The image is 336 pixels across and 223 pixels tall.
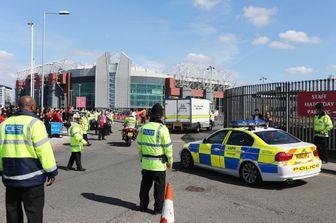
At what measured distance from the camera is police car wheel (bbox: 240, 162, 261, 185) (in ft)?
27.2

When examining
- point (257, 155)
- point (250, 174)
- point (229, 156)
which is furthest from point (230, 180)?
point (257, 155)

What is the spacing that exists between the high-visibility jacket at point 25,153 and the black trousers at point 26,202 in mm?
83

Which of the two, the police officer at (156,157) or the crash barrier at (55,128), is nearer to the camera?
the police officer at (156,157)

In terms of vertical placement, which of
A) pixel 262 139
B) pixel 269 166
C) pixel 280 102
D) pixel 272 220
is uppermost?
pixel 280 102

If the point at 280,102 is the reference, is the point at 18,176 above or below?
below

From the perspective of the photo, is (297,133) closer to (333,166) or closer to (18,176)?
(333,166)

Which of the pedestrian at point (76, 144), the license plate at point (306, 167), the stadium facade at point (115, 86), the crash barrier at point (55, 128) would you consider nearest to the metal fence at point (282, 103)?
the license plate at point (306, 167)

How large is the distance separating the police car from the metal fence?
4.51 m

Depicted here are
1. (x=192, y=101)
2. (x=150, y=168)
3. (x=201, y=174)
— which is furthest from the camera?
(x=192, y=101)

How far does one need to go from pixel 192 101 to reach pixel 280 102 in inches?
486

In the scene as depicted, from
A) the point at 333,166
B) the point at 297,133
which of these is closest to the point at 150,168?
the point at 333,166

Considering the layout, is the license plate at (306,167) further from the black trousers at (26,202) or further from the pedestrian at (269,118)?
the pedestrian at (269,118)

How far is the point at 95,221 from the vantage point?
5.69 m

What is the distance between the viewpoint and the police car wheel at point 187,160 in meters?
10.4
